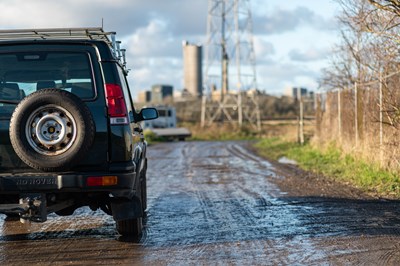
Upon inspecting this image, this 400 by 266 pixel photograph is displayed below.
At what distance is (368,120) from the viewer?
15609 mm

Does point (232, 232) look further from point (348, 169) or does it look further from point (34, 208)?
point (348, 169)

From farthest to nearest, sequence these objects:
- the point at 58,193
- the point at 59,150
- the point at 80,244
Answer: the point at 80,244
the point at 58,193
the point at 59,150

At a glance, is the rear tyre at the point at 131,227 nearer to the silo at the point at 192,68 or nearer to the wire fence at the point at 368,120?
the wire fence at the point at 368,120

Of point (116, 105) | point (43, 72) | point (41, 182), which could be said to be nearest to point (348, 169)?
point (116, 105)

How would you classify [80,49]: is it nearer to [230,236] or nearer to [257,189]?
[230,236]

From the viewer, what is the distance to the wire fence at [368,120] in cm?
1308

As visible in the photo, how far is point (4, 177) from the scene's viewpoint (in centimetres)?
642

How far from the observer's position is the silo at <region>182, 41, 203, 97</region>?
85.4 m

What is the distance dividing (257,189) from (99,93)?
21.0 ft

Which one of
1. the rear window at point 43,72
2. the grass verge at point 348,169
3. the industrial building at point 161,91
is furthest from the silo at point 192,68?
the rear window at point 43,72

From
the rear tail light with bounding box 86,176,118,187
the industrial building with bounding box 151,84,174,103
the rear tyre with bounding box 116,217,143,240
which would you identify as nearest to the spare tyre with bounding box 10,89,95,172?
the rear tail light with bounding box 86,176,118,187

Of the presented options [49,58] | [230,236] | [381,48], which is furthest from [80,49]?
[381,48]

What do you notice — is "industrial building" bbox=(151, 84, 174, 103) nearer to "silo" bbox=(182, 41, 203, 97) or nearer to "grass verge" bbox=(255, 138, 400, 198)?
"silo" bbox=(182, 41, 203, 97)

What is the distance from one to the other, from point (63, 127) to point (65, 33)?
148 centimetres
